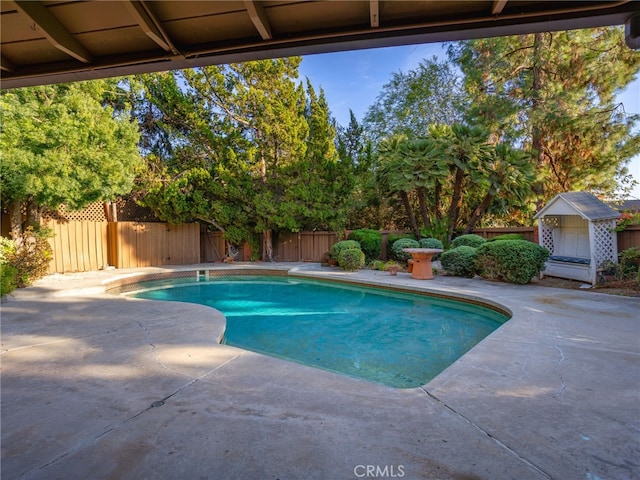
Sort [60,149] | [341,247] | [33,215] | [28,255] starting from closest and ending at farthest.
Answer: [60,149] → [28,255] → [33,215] → [341,247]

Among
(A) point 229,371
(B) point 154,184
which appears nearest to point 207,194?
(B) point 154,184

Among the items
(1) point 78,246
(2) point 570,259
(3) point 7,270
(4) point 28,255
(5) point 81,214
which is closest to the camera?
(3) point 7,270

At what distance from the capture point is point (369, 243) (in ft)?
43.5

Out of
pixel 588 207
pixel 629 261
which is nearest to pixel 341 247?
pixel 588 207

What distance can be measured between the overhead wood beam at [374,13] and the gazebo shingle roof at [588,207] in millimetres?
7841

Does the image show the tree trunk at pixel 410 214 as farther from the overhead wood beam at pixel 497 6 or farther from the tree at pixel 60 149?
the overhead wood beam at pixel 497 6

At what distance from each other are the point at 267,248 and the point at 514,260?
10083 millimetres

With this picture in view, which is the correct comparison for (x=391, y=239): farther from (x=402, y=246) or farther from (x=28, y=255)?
(x=28, y=255)

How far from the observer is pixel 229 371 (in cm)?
314

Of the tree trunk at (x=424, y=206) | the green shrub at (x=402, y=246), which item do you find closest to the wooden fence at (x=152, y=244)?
the green shrub at (x=402, y=246)

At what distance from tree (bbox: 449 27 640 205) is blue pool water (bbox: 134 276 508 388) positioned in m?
8.31

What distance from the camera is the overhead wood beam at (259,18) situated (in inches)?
65.2

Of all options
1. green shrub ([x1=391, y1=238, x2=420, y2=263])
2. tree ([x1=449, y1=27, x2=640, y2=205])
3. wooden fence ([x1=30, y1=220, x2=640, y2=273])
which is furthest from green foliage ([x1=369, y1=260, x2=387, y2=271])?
tree ([x1=449, y1=27, x2=640, y2=205])

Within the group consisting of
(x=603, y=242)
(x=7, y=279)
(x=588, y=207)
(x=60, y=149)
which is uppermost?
(x=60, y=149)
